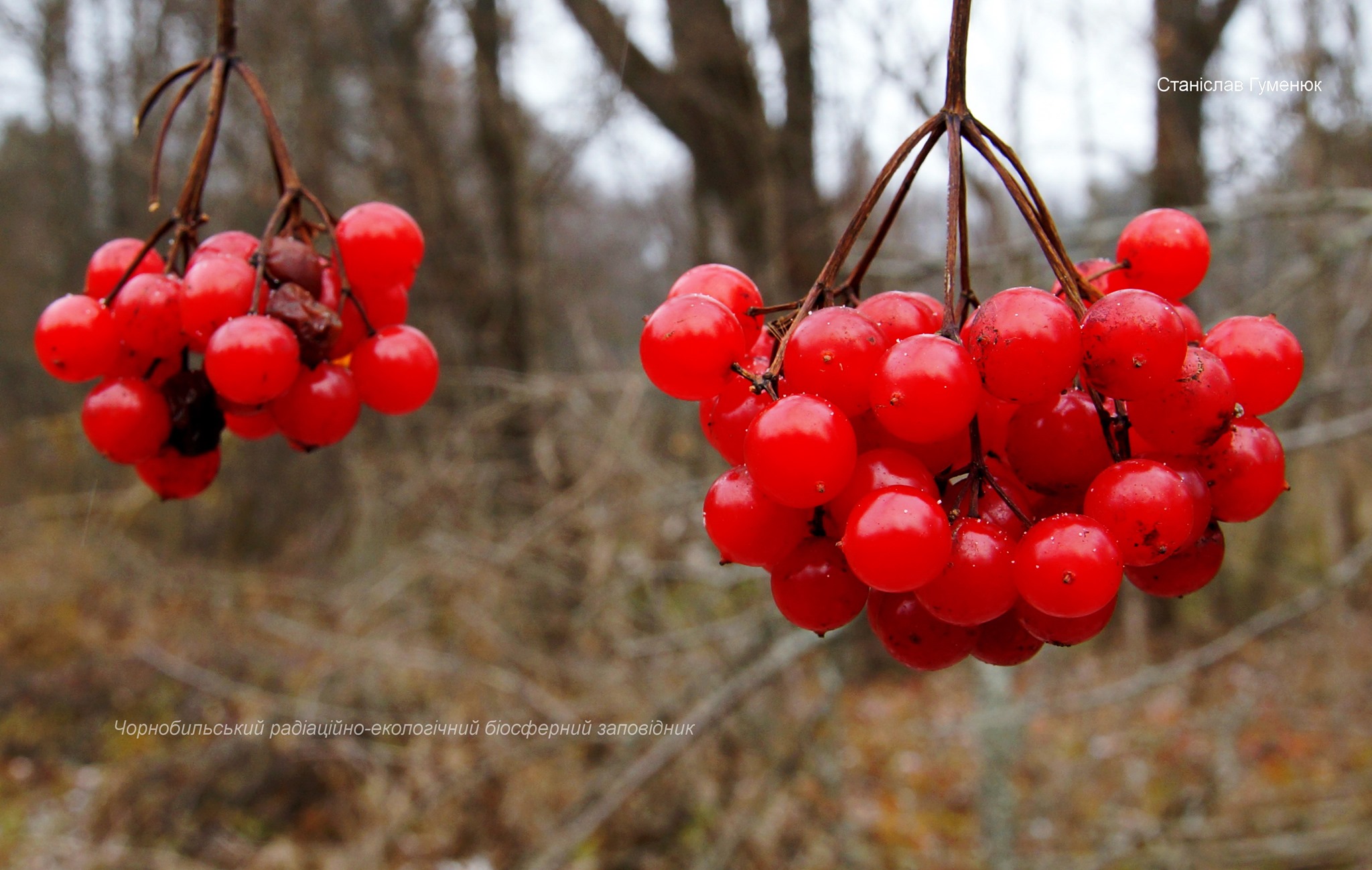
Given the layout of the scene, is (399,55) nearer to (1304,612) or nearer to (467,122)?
(467,122)

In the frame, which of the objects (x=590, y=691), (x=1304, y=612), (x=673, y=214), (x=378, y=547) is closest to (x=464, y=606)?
(x=590, y=691)

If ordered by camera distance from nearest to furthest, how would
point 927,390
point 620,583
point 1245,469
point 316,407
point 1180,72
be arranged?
point 927,390
point 1245,469
point 316,407
point 620,583
point 1180,72

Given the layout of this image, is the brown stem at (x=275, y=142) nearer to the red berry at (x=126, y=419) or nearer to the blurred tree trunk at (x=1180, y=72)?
the red berry at (x=126, y=419)

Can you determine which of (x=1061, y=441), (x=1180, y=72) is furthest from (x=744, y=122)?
(x=1061, y=441)

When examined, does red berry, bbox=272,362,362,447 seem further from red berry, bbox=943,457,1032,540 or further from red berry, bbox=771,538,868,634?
red berry, bbox=943,457,1032,540

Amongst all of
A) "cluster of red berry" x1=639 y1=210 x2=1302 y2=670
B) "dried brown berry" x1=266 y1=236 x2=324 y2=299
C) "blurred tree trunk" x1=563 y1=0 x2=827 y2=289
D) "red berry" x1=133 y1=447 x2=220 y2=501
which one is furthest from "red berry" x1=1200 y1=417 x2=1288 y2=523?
"blurred tree trunk" x1=563 y1=0 x2=827 y2=289

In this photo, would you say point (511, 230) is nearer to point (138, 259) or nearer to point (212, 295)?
point (138, 259)
